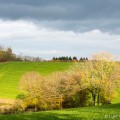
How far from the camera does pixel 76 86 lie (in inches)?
2990

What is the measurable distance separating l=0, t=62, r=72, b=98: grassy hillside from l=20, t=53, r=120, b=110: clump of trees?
106 ft

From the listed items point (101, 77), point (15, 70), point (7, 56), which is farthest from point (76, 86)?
point (7, 56)

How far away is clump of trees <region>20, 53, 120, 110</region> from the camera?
7400 centimetres

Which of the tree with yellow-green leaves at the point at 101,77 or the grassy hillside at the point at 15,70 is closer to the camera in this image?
the tree with yellow-green leaves at the point at 101,77

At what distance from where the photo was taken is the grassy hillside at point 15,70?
11601 cm

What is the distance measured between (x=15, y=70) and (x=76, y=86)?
66.5 m

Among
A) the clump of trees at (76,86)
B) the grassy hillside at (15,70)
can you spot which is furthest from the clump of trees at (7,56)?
the clump of trees at (76,86)

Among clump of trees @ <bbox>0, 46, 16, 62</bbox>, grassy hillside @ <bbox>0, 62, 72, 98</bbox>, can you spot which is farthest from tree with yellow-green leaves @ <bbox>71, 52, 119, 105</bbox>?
clump of trees @ <bbox>0, 46, 16, 62</bbox>

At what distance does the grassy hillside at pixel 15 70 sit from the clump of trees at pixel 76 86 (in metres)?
32.2

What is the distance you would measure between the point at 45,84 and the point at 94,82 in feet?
37.5

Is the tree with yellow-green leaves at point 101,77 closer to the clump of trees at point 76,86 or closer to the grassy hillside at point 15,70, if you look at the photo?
the clump of trees at point 76,86

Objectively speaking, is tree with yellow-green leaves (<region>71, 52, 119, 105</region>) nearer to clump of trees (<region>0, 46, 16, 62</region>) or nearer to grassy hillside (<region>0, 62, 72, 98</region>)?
grassy hillside (<region>0, 62, 72, 98</region>)

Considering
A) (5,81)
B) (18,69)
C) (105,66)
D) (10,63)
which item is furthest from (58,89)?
(10,63)

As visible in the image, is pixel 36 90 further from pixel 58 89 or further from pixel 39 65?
pixel 39 65
